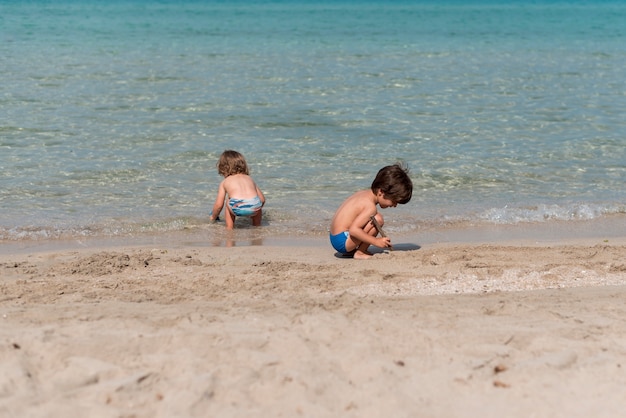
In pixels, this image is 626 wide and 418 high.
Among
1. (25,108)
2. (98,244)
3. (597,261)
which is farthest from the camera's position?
(25,108)

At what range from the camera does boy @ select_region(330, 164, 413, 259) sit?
20.9 feet

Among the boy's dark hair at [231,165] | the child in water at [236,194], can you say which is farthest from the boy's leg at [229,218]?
the boy's dark hair at [231,165]

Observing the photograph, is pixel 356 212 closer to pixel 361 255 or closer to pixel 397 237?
pixel 361 255

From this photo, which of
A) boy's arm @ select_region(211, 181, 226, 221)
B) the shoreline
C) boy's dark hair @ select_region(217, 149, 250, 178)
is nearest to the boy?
the shoreline

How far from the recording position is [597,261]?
605 centimetres

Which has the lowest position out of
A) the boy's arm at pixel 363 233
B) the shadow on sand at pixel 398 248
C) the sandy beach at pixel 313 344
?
the shadow on sand at pixel 398 248

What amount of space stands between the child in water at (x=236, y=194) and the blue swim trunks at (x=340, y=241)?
50.4 inches

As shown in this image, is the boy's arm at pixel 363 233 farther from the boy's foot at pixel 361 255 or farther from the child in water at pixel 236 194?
the child in water at pixel 236 194

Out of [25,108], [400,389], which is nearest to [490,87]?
[25,108]

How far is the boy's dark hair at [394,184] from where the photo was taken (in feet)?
20.8

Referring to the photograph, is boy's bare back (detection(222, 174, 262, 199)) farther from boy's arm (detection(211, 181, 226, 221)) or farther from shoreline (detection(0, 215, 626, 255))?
shoreline (detection(0, 215, 626, 255))

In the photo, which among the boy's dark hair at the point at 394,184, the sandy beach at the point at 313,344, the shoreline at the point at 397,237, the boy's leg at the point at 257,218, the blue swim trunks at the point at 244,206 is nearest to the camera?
the sandy beach at the point at 313,344

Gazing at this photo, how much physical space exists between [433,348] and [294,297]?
1.23 m

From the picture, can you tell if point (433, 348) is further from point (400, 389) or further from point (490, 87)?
point (490, 87)
